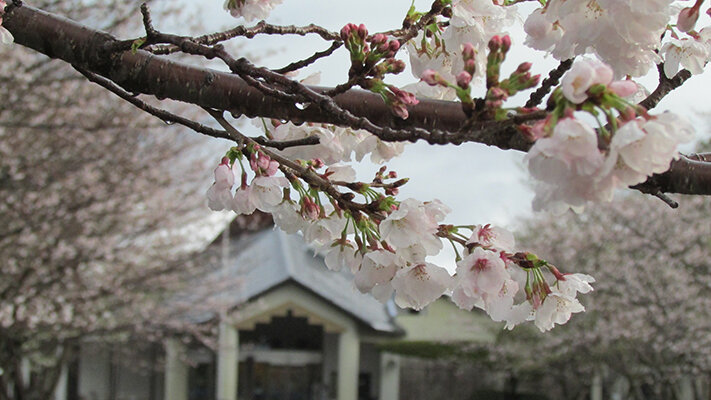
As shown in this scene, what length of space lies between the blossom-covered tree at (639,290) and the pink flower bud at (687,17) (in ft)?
35.2

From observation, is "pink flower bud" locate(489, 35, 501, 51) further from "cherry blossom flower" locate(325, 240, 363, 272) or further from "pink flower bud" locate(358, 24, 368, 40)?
"cherry blossom flower" locate(325, 240, 363, 272)

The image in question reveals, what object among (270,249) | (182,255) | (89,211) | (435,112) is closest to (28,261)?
(89,211)

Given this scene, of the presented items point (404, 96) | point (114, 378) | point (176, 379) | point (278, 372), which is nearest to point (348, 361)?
point (278, 372)

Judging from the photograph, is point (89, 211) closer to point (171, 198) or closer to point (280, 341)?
point (171, 198)

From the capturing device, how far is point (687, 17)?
1.13 meters

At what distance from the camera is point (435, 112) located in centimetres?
122

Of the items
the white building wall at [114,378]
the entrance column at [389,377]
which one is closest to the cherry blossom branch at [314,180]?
the white building wall at [114,378]

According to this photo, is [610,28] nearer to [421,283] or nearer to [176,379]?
[421,283]

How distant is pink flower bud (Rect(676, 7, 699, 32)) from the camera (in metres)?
1.13

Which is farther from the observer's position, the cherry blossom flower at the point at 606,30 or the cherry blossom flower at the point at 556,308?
the cherry blossom flower at the point at 556,308

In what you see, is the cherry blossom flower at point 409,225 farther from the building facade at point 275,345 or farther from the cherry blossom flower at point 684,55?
the building facade at point 275,345

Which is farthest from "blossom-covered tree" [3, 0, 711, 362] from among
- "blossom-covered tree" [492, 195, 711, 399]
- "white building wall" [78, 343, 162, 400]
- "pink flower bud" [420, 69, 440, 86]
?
"white building wall" [78, 343, 162, 400]

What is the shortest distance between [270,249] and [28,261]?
369 inches

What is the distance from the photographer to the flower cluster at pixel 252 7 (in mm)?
1639
